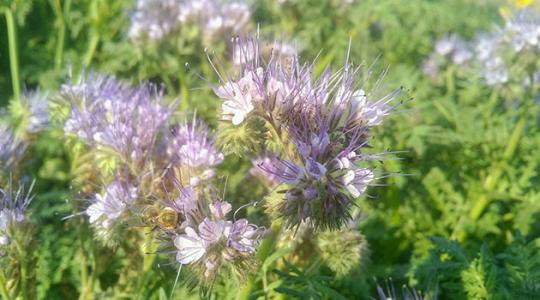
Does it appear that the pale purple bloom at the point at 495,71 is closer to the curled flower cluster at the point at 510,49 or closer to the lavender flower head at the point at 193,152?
the curled flower cluster at the point at 510,49

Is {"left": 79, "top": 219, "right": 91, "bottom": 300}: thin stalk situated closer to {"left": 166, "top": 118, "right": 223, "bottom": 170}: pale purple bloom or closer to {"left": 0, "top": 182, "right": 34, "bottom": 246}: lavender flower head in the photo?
{"left": 0, "top": 182, "right": 34, "bottom": 246}: lavender flower head

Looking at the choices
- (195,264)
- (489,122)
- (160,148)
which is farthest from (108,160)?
(489,122)

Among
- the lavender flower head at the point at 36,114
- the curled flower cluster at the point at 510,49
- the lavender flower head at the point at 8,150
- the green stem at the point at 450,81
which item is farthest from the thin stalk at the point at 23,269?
the green stem at the point at 450,81

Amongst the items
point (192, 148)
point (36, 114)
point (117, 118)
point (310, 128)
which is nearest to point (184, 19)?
→ point (36, 114)

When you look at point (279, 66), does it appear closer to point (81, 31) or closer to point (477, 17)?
point (81, 31)

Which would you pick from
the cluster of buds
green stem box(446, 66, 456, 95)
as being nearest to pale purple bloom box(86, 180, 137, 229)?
the cluster of buds

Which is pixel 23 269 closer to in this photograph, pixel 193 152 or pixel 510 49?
pixel 193 152

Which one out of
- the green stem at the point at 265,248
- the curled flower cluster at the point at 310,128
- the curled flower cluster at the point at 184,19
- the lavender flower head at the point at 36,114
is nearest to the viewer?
the curled flower cluster at the point at 310,128
